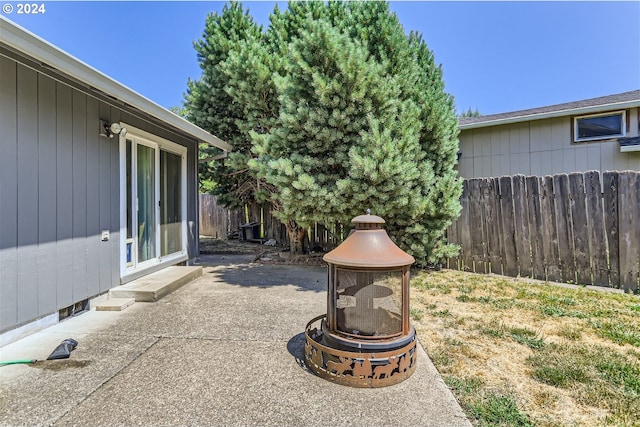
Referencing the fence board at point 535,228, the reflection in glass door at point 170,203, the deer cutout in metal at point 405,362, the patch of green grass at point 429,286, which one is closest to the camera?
the deer cutout in metal at point 405,362

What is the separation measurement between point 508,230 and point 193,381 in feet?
17.4

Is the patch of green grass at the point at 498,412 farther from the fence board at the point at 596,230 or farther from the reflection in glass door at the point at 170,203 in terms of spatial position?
the reflection in glass door at the point at 170,203

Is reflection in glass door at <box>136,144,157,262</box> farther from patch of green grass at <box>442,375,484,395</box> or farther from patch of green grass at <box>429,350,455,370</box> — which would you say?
patch of green grass at <box>442,375,484,395</box>

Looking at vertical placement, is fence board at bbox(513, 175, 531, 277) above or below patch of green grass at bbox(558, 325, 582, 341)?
above

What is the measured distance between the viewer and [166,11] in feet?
24.1

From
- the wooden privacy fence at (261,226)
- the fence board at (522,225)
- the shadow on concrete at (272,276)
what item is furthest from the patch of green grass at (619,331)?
the wooden privacy fence at (261,226)

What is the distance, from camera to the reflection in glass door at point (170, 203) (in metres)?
5.65

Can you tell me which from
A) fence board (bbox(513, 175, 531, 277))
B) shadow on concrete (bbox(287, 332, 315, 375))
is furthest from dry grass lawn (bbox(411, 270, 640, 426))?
shadow on concrete (bbox(287, 332, 315, 375))

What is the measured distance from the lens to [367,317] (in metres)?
2.51

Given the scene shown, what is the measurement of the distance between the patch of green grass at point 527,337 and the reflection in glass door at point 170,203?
5.22 metres

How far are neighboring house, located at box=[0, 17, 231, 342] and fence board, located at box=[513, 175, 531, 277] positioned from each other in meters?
5.62

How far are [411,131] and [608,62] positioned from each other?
455 inches

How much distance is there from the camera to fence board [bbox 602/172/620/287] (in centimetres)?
462

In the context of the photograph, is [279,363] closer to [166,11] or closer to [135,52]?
[166,11]
